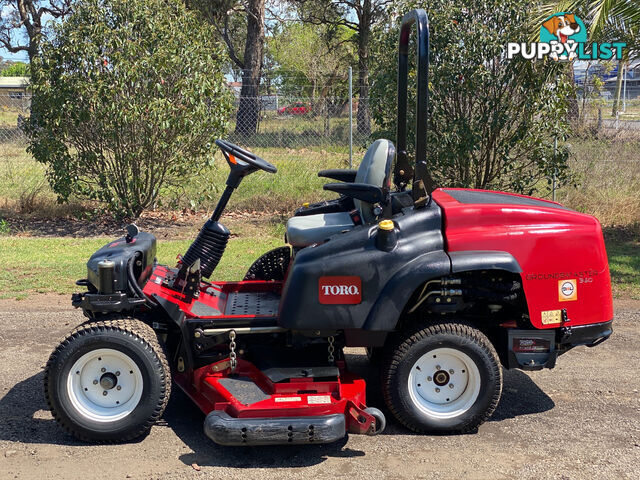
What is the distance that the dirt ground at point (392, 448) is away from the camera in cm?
382

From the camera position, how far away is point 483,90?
9273mm

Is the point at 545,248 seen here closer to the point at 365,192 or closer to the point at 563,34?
the point at 365,192

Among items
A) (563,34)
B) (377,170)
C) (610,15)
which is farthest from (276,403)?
(610,15)

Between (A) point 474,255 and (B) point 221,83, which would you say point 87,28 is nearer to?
(B) point 221,83

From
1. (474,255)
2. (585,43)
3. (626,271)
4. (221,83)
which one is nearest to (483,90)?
(585,43)

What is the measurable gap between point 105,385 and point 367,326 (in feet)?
4.93

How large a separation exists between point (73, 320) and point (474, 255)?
380 centimetres

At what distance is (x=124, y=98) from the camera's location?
9.65 metres

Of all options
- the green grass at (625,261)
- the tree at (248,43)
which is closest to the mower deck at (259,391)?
the green grass at (625,261)

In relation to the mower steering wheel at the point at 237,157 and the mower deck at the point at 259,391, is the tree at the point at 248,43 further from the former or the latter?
the mower deck at the point at 259,391

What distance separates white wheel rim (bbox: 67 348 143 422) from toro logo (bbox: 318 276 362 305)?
1.12m

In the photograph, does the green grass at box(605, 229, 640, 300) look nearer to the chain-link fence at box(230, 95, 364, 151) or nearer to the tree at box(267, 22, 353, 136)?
the chain-link fence at box(230, 95, 364, 151)

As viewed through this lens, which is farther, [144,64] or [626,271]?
[144,64]

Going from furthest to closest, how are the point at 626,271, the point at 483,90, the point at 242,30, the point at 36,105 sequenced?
the point at 242,30 < the point at 36,105 < the point at 483,90 < the point at 626,271
